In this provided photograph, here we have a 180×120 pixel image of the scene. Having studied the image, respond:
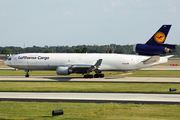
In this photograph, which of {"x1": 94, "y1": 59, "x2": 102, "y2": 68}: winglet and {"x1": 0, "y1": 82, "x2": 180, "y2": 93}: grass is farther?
{"x1": 94, "y1": 59, "x2": 102, "y2": 68}: winglet

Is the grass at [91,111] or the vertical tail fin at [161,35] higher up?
the vertical tail fin at [161,35]

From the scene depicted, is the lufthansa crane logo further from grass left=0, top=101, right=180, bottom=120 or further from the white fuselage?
grass left=0, top=101, right=180, bottom=120

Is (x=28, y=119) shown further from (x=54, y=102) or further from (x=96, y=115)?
(x=54, y=102)

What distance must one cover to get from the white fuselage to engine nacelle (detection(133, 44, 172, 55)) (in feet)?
4.16

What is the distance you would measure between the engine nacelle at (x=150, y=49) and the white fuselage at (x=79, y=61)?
1.27 metres

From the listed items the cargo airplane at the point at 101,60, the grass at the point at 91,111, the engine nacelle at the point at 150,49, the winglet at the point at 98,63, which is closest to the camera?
the grass at the point at 91,111

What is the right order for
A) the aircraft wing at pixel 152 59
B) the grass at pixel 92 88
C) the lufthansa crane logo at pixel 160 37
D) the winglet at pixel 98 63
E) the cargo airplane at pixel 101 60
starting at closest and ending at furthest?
1. the grass at pixel 92 88
2. the aircraft wing at pixel 152 59
3. the winglet at pixel 98 63
4. the cargo airplane at pixel 101 60
5. the lufthansa crane logo at pixel 160 37

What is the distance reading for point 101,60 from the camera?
149ft

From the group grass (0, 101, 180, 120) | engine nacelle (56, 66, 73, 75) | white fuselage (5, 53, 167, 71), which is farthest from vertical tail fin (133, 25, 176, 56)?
grass (0, 101, 180, 120)

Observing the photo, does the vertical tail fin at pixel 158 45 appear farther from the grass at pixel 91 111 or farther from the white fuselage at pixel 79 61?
the grass at pixel 91 111

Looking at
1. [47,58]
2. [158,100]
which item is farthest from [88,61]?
[158,100]

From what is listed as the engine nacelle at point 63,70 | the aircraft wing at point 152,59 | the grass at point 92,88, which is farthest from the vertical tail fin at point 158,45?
the engine nacelle at point 63,70

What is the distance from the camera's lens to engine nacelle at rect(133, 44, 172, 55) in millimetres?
46625

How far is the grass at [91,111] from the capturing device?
55.6 feet
